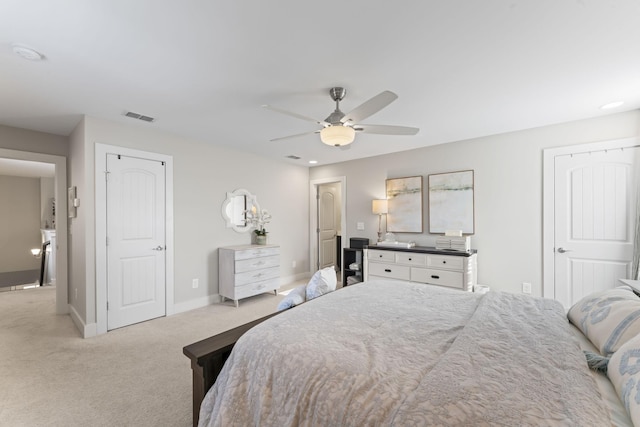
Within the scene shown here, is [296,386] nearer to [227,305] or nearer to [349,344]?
[349,344]

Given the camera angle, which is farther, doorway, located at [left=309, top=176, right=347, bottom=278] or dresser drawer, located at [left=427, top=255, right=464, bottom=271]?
doorway, located at [left=309, top=176, right=347, bottom=278]

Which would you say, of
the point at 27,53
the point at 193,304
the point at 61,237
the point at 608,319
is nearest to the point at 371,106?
the point at 608,319

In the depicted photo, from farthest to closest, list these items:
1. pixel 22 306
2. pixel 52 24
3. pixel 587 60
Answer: pixel 22 306 → pixel 587 60 → pixel 52 24

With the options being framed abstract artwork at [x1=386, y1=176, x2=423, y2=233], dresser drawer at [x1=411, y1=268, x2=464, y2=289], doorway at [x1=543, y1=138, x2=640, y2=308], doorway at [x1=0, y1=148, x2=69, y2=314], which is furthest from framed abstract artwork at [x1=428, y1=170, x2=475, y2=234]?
doorway at [x1=0, y1=148, x2=69, y2=314]

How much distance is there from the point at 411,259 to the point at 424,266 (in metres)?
0.20

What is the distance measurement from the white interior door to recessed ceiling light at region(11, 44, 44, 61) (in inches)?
179

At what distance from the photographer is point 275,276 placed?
15.0 feet

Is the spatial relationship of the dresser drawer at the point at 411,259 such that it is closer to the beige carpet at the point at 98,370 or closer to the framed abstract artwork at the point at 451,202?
the framed abstract artwork at the point at 451,202

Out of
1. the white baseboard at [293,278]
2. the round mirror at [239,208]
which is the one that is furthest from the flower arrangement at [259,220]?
the white baseboard at [293,278]

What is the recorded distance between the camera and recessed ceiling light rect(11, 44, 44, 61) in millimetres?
1772

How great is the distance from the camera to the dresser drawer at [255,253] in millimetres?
4039

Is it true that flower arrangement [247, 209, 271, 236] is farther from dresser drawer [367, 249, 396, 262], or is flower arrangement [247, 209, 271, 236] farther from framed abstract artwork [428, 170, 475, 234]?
framed abstract artwork [428, 170, 475, 234]

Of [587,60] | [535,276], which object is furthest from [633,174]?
[587,60]

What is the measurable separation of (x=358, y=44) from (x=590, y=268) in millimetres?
3539
